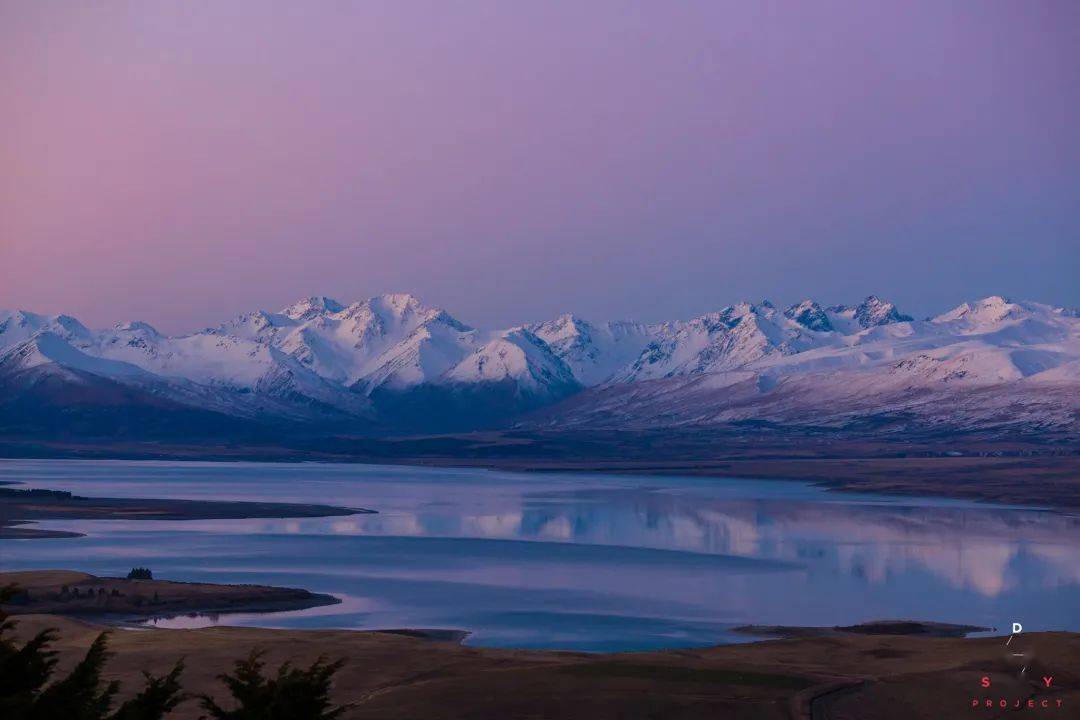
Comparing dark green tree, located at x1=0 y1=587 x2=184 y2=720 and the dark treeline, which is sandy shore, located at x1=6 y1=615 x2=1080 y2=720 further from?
dark green tree, located at x1=0 y1=587 x2=184 y2=720

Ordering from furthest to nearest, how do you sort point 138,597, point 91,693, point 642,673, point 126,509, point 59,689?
point 126,509 < point 138,597 < point 642,673 < point 91,693 < point 59,689

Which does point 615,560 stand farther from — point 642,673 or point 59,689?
point 59,689

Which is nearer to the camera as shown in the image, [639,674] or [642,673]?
[639,674]

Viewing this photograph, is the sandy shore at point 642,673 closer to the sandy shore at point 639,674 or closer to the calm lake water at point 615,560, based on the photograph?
the sandy shore at point 639,674

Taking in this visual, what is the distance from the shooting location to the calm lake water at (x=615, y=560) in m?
52.2

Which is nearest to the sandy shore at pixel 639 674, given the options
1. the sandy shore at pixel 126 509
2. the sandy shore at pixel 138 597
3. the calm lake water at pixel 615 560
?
the calm lake water at pixel 615 560

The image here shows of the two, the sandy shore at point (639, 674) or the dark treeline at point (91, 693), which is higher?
the dark treeline at point (91, 693)

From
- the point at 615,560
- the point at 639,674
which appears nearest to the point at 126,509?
the point at 615,560

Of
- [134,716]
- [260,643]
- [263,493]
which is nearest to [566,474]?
[263,493]

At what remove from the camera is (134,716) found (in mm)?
17203

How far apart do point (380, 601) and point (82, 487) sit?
7948 cm

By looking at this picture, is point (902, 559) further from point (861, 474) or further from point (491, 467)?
point (491, 467)

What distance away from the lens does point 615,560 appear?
71.6 metres

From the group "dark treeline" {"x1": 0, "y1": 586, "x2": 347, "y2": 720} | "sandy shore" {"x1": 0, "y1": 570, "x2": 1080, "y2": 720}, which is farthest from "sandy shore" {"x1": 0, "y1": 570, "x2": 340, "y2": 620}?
"dark treeline" {"x1": 0, "y1": 586, "x2": 347, "y2": 720}
